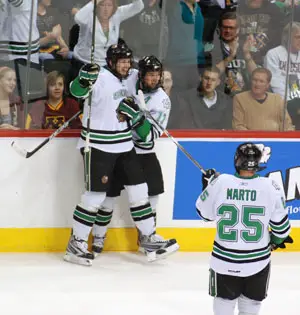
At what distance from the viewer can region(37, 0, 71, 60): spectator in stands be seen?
5.73 m

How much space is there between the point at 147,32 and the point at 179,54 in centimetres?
24

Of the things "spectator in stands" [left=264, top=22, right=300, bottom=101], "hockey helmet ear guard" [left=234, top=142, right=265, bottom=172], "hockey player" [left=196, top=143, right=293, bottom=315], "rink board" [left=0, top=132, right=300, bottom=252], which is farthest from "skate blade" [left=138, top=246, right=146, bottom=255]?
"hockey helmet ear guard" [left=234, top=142, right=265, bottom=172]

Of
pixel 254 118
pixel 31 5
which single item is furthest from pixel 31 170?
pixel 254 118

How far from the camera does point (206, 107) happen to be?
596 cm

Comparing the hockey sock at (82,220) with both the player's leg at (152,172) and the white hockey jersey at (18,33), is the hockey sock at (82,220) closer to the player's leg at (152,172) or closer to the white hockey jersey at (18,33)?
the player's leg at (152,172)

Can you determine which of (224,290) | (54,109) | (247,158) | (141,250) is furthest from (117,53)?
(224,290)

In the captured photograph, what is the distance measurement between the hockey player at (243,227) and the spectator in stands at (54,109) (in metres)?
1.82

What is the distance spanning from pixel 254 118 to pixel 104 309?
Answer: 1.72 m

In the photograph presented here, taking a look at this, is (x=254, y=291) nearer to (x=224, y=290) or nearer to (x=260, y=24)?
(x=224, y=290)

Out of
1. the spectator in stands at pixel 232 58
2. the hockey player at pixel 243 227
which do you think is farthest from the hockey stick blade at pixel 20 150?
the hockey player at pixel 243 227

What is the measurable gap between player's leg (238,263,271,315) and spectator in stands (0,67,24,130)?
2.10m

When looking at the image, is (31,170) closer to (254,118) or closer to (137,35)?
(137,35)

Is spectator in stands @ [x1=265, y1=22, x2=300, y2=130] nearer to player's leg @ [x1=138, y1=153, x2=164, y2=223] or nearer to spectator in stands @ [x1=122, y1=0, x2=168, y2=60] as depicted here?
spectator in stands @ [x1=122, y1=0, x2=168, y2=60]

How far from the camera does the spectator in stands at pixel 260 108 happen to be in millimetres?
6004
